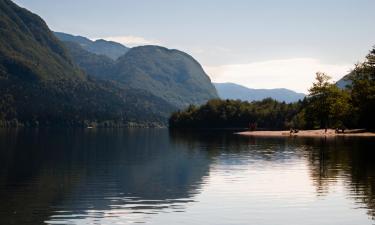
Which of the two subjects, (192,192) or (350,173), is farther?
(350,173)

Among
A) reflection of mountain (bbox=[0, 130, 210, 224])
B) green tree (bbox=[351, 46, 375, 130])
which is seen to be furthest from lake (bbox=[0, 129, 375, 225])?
green tree (bbox=[351, 46, 375, 130])

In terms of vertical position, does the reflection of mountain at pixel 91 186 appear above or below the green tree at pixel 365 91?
below

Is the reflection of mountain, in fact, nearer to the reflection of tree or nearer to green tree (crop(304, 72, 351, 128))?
the reflection of tree

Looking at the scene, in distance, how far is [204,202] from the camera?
40281 mm

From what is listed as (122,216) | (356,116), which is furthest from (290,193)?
(356,116)

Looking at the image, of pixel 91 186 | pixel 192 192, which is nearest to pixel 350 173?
pixel 192 192

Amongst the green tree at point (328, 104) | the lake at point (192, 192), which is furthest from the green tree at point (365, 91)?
the lake at point (192, 192)

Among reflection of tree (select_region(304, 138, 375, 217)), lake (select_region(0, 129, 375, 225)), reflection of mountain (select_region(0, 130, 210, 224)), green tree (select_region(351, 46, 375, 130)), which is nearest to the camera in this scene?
lake (select_region(0, 129, 375, 225))

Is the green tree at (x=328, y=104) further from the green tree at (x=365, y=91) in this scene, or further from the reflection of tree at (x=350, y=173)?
the reflection of tree at (x=350, y=173)

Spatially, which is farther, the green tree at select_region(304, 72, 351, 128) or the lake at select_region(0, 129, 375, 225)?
the green tree at select_region(304, 72, 351, 128)

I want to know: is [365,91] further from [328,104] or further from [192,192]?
[192,192]

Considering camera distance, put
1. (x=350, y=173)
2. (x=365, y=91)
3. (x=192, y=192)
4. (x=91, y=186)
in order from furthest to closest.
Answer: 1. (x=365, y=91)
2. (x=350, y=173)
3. (x=91, y=186)
4. (x=192, y=192)

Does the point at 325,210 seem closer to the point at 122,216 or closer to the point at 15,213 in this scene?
the point at 122,216

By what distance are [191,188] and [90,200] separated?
10.4 m
